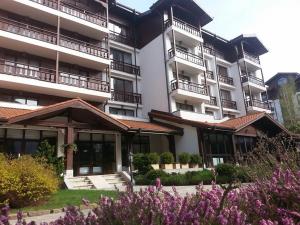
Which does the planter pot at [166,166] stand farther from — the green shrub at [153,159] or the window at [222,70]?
the window at [222,70]

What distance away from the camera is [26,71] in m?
21.6

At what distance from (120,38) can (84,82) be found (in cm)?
867

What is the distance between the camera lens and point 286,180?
333 cm

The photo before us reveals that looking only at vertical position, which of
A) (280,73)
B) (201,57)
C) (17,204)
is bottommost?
(17,204)

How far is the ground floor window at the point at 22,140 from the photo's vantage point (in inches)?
752

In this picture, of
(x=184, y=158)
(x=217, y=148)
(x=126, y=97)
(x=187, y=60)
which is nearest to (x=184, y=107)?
(x=187, y=60)

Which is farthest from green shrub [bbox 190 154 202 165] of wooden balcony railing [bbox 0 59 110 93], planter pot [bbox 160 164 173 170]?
wooden balcony railing [bbox 0 59 110 93]

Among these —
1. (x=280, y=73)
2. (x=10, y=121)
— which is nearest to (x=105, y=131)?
(x=10, y=121)

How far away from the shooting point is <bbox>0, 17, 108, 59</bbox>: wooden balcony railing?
21.6m

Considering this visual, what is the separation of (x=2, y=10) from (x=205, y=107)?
21.4 metres

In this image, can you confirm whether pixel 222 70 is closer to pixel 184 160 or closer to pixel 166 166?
pixel 184 160

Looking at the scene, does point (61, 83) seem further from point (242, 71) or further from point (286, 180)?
point (242, 71)

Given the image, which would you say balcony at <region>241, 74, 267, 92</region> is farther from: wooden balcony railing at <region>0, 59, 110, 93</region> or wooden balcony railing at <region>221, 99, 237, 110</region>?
wooden balcony railing at <region>0, 59, 110, 93</region>

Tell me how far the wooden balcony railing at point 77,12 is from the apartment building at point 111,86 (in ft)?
0.31
